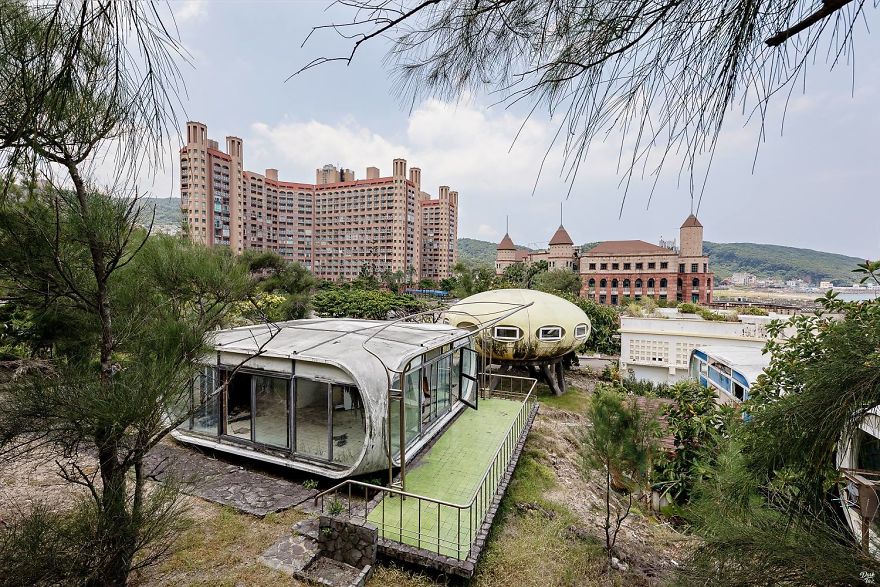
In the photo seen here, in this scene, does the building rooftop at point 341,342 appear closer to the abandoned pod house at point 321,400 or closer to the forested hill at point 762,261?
the abandoned pod house at point 321,400

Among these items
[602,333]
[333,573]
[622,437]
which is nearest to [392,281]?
[602,333]

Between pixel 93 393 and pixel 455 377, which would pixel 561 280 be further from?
pixel 93 393

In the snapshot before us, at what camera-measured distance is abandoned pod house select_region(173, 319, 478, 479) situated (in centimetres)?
569

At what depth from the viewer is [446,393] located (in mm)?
8406

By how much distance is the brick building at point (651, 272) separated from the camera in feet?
164

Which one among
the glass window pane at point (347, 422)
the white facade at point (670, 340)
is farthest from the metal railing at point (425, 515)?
the white facade at point (670, 340)

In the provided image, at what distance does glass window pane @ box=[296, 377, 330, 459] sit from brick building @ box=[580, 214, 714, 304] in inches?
1959

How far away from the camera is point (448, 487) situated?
19.3 ft

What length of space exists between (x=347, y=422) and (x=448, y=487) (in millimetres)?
1874

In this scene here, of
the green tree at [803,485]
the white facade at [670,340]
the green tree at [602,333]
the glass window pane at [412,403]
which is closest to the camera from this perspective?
the green tree at [803,485]

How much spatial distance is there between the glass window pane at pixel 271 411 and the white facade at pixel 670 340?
14.1m

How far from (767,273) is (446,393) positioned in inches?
4487

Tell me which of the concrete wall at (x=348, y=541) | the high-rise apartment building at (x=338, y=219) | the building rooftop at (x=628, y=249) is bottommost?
the concrete wall at (x=348, y=541)

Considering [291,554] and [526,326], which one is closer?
[291,554]
